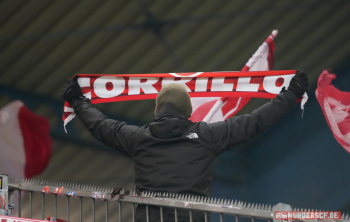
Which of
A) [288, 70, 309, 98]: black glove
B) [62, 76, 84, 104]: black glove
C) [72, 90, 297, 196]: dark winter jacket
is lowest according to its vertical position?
[72, 90, 297, 196]: dark winter jacket

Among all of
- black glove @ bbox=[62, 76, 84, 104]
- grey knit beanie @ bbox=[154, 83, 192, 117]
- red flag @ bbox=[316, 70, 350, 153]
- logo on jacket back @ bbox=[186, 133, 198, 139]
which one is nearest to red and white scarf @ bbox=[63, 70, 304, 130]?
black glove @ bbox=[62, 76, 84, 104]

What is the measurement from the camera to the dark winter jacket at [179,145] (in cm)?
201

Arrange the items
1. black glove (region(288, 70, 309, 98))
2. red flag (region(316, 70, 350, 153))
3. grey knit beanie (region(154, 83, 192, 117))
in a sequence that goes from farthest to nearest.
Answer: red flag (region(316, 70, 350, 153)), black glove (region(288, 70, 309, 98)), grey knit beanie (region(154, 83, 192, 117))

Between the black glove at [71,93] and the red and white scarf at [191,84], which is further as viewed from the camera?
the red and white scarf at [191,84]

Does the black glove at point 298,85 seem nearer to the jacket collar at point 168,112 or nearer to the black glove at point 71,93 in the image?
the jacket collar at point 168,112

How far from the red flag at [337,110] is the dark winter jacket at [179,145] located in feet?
6.07

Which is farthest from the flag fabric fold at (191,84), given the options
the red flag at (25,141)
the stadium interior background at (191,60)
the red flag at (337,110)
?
the red flag at (25,141)

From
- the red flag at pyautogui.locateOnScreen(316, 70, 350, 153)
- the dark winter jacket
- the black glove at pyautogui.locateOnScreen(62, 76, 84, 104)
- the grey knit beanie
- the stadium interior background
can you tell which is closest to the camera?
the dark winter jacket

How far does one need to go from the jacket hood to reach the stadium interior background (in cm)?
271

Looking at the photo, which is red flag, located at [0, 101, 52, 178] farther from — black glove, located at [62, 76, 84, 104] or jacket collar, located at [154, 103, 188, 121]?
jacket collar, located at [154, 103, 188, 121]

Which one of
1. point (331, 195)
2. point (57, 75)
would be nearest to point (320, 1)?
point (331, 195)

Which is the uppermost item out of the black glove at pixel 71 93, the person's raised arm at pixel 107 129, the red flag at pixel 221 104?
the red flag at pixel 221 104

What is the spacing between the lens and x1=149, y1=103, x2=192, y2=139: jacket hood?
2.06 meters

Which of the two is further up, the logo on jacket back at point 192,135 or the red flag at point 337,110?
the red flag at point 337,110
